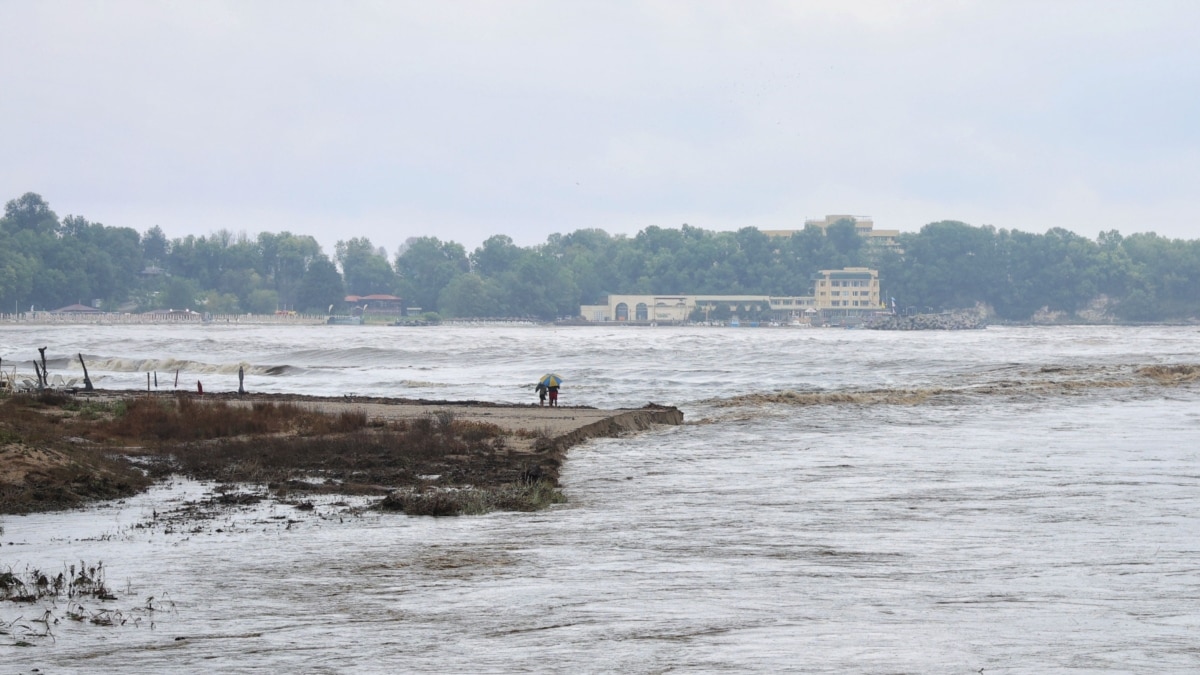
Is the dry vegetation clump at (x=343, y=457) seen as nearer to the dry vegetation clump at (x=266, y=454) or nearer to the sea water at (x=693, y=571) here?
the dry vegetation clump at (x=266, y=454)

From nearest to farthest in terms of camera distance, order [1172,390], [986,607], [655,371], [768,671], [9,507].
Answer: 1. [768,671]
2. [986,607]
3. [9,507]
4. [1172,390]
5. [655,371]

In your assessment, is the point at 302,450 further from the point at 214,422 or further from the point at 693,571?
the point at 693,571

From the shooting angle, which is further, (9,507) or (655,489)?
(655,489)

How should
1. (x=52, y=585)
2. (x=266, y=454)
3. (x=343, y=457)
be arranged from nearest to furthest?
(x=52, y=585), (x=343, y=457), (x=266, y=454)

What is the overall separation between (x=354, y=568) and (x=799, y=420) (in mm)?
25728

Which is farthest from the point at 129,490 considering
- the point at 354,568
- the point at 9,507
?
the point at 354,568

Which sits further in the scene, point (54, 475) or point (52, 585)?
point (54, 475)

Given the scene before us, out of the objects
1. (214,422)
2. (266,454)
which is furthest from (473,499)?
(214,422)

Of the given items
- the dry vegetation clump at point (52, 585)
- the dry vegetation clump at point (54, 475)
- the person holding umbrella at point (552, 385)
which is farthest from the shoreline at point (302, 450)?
the dry vegetation clump at point (52, 585)

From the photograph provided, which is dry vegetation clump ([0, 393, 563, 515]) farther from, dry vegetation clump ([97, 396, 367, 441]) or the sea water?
the sea water

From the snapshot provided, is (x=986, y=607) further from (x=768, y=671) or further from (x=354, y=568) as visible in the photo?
(x=354, y=568)

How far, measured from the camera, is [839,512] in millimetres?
19734

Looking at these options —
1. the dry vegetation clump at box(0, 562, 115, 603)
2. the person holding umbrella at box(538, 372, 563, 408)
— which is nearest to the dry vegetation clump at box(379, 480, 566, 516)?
the dry vegetation clump at box(0, 562, 115, 603)

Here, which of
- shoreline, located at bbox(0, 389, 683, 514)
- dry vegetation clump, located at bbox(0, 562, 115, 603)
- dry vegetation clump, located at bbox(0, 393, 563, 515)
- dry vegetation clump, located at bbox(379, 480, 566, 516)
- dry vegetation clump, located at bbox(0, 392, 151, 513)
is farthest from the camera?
shoreline, located at bbox(0, 389, 683, 514)
